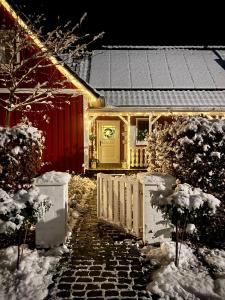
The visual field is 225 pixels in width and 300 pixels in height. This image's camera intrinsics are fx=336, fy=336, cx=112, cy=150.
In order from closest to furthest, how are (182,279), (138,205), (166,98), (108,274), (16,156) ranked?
(182,279) → (108,274) → (16,156) → (138,205) → (166,98)

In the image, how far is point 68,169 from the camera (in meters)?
15.3

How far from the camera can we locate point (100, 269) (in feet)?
17.1

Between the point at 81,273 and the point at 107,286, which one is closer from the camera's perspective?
the point at 107,286

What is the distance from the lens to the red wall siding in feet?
49.8

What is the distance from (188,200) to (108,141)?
13.2 metres

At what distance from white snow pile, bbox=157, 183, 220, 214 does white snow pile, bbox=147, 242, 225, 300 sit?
0.92 meters

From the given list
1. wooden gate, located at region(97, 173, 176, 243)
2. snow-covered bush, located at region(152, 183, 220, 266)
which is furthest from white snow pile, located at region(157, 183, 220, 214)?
wooden gate, located at region(97, 173, 176, 243)

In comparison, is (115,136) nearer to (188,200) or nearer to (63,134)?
(63,134)

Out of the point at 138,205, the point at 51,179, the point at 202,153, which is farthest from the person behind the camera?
the point at 138,205

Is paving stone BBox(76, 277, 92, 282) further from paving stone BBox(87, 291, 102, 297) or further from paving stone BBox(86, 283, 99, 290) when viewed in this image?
paving stone BBox(87, 291, 102, 297)

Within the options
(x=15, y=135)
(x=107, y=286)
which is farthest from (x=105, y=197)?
(x=107, y=286)

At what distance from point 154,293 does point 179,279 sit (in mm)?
496

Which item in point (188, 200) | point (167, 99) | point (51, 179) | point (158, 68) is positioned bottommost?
point (188, 200)

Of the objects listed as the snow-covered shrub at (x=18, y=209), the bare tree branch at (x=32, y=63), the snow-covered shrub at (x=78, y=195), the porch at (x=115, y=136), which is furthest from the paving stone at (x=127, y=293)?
the porch at (x=115, y=136)
